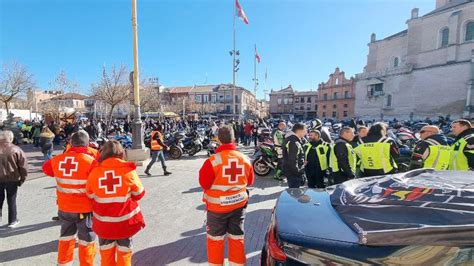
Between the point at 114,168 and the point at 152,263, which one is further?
the point at 152,263

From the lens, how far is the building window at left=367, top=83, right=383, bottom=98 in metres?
49.3

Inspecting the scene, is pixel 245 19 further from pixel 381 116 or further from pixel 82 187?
pixel 381 116

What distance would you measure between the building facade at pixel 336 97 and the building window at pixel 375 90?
31.8 feet

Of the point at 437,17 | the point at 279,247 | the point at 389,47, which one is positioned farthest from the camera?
the point at 389,47

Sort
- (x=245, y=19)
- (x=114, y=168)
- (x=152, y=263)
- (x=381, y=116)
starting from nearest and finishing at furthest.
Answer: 1. (x=114, y=168)
2. (x=152, y=263)
3. (x=245, y=19)
4. (x=381, y=116)

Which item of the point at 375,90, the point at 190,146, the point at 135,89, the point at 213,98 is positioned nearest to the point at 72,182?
the point at 135,89

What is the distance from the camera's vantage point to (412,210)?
176cm

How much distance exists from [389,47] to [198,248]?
203ft

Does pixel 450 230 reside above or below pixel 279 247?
above

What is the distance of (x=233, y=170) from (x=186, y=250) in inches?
62.6

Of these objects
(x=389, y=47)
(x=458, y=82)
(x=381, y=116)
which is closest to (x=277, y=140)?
(x=458, y=82)

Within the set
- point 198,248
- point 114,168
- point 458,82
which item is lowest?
point 198,248

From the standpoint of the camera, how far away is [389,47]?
52.2m

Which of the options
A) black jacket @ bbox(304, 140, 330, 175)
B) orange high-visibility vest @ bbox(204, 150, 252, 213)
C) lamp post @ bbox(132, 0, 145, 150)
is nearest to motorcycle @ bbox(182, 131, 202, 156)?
lamp post @ bbox(132, 0, 145, 150)
